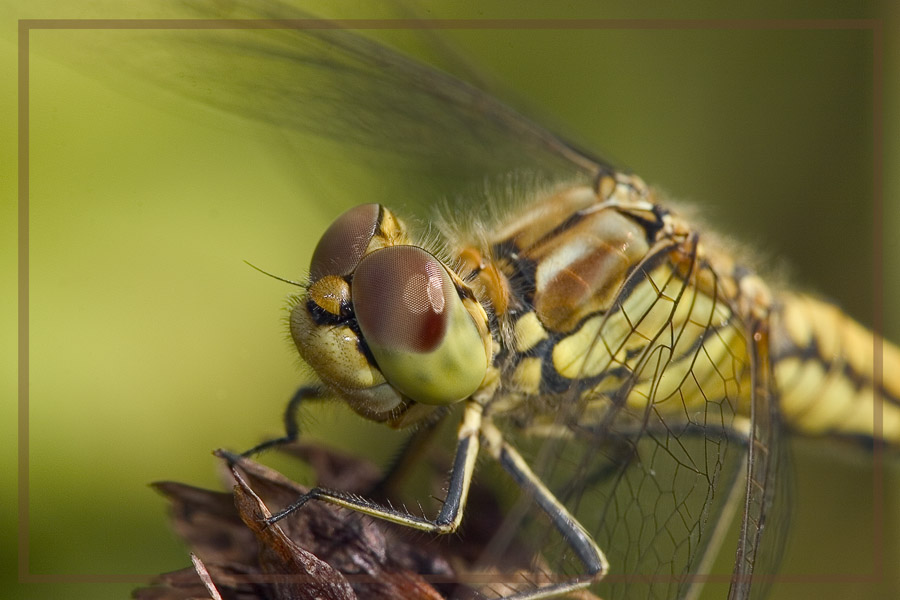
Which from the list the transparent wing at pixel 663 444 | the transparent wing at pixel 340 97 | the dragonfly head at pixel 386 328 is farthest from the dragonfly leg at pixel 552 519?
the transparent wing at pixel 340 97

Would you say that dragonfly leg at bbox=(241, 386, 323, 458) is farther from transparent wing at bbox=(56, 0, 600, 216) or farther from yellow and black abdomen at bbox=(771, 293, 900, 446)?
yellow and black abdomen at bbox=(771, 293, 900, 446)

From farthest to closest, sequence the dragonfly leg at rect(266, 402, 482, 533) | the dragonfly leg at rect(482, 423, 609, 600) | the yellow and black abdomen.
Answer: the yellow and black abdomen, the dragonfly leg at rect(482, 423, 609, 600), the dragonfly leg at rect(266, 402, 482, 533)

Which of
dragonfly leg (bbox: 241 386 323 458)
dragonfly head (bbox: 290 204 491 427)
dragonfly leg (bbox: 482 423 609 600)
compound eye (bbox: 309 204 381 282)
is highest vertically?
compound eye (bbox: 309 204 381 282)

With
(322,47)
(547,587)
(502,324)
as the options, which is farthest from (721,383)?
(322,47)

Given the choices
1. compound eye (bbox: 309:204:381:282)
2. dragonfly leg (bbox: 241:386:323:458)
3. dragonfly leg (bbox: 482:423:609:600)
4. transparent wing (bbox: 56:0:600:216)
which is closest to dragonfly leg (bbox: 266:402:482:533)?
dragonfly leg (bbox: 482:423:609:600)

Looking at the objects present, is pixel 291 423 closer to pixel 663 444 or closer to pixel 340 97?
pixel 663 444

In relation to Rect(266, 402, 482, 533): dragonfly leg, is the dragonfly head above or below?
above

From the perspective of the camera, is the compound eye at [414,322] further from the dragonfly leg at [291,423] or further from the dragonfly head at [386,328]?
the dragonfly leg at [291,423]

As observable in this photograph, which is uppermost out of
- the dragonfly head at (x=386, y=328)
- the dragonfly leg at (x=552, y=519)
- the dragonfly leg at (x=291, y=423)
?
the dragonfly head at (x=386, y=328)

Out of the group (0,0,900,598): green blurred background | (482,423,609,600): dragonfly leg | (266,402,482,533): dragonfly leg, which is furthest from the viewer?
(0,0,900,598): green blurred background
